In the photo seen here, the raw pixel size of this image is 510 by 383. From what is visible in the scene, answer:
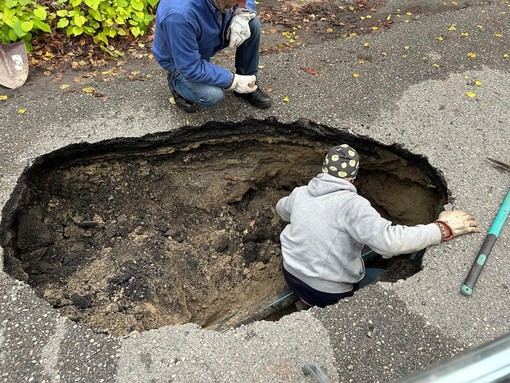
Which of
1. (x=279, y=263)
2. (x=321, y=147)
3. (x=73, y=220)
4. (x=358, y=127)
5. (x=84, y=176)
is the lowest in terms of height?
(x=279, y=263)

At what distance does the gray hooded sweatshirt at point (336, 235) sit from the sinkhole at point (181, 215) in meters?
0.39

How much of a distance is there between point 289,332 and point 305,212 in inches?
32.0

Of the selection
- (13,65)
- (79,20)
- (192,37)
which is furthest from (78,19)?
(192,37)

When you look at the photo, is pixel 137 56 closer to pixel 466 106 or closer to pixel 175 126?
pixel 175 126

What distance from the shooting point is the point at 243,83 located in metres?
3.68

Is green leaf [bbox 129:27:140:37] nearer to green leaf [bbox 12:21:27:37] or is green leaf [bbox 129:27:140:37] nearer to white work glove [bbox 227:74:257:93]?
green leaf [bbox 12:21:27:37]

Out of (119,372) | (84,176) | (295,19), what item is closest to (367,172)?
(295,19)

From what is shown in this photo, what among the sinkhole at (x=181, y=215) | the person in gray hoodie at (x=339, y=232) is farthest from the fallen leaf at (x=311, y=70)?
the person in gray hoodie at (x=339, y=232)

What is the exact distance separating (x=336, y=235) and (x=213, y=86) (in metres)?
1.69

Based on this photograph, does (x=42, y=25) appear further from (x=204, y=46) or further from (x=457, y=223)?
(x=457, y=223)

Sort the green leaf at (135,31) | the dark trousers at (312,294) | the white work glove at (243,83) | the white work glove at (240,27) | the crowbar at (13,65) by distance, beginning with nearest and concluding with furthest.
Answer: the dark trousers at (312,294), the white work glove at (240,27), the white work glove at (243,83), the crowbar at (13,65), the green leaf at (135,31)

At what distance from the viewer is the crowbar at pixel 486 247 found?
2678 millimetres

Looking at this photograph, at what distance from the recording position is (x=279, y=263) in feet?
14.3

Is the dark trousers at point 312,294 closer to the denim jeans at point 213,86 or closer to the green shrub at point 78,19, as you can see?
the denim jeans at point 213,86
